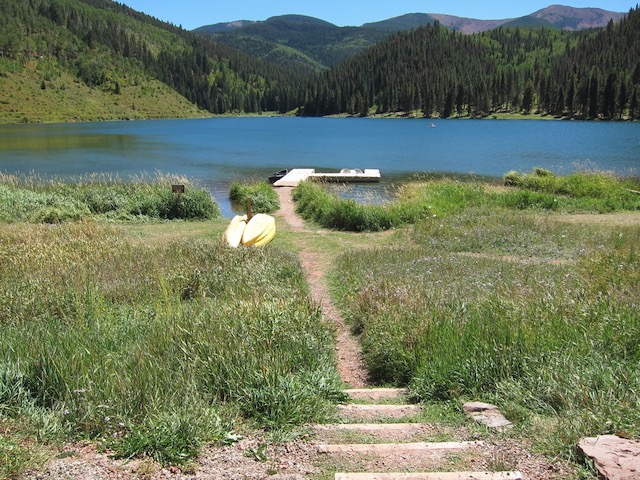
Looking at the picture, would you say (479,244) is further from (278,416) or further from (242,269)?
(278,416)

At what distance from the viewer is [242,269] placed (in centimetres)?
1066

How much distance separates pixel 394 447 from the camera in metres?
3.88

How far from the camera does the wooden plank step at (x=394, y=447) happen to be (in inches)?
152

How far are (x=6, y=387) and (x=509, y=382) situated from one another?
4451mm

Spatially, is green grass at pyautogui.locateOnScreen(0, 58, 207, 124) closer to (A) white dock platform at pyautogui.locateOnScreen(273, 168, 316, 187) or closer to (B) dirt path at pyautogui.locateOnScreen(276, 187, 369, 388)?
(A) white dock platform at pyautogui.locateOnScreen(273, 168, 316, 187)

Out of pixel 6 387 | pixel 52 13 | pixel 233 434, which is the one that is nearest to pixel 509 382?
pixel 233 434

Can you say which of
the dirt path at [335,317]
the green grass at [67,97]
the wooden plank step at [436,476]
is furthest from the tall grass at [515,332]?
the green grass at [67,97]

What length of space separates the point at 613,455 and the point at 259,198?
813 inches

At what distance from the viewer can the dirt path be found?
22.6 feet

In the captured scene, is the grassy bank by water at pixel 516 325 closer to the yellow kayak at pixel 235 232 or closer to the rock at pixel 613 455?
the rock at pixel 613 455

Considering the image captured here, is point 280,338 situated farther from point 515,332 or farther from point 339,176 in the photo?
point 339,176

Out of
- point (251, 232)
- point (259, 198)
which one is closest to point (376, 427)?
point (251, 232)

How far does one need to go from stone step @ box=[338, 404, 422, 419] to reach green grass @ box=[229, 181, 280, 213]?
15977mm

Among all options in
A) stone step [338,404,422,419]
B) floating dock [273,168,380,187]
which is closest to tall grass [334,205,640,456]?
stone step [338,404,422,419]
